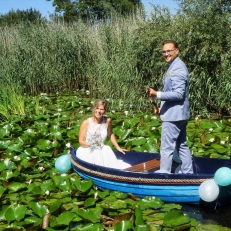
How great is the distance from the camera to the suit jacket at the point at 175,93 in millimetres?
3988

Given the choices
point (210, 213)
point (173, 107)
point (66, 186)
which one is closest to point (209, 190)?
point (210, 213)

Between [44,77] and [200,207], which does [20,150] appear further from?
[44,77]

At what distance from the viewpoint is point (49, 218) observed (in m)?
3.55

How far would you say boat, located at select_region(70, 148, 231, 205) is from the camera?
155 inches

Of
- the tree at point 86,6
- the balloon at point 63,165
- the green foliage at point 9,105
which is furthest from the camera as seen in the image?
the tree at point 86,6

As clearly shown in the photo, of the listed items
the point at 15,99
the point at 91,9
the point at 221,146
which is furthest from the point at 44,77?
the point at 91,9

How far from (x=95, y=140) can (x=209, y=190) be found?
4.66ft

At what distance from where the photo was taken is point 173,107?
4102mm

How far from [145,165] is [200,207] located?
2.75 ft

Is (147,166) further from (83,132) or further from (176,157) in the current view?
(83,132)

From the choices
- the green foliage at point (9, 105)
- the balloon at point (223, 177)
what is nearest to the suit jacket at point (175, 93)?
the balloon at point (223, 177)

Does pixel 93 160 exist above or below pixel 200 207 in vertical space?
above

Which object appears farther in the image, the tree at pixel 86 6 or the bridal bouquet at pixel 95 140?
the tree at pixel 86 6

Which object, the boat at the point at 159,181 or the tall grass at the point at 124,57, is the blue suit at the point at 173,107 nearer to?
the boat at the point at 159,181
